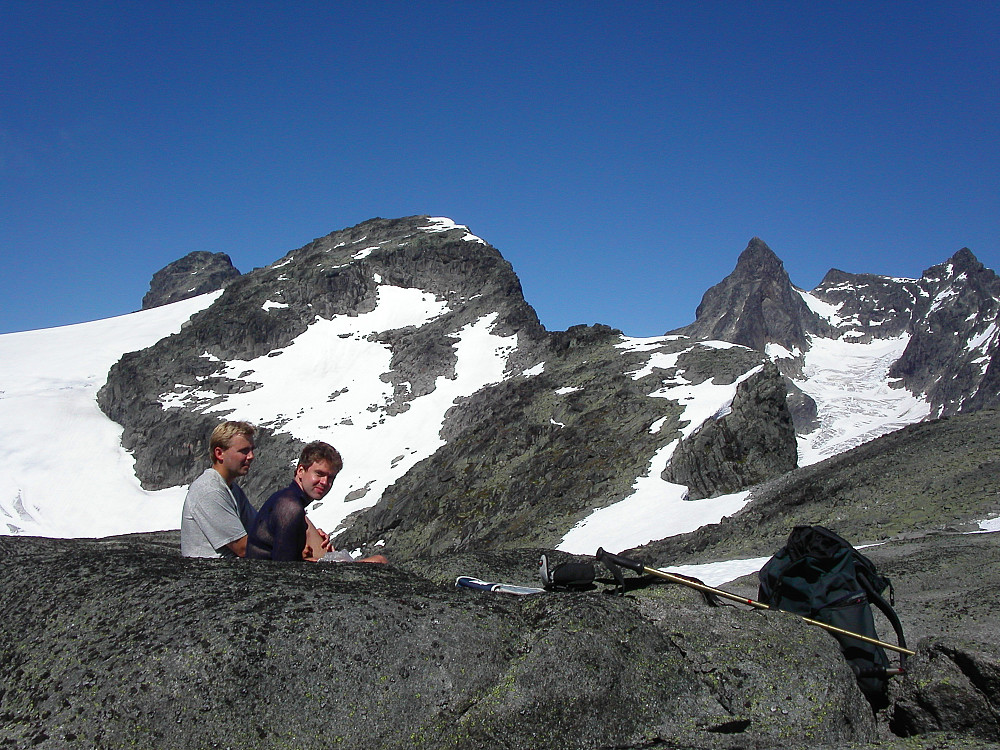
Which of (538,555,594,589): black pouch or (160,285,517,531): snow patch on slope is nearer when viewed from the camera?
(538,555,594,589): black pouch

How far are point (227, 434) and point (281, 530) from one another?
1.13 m

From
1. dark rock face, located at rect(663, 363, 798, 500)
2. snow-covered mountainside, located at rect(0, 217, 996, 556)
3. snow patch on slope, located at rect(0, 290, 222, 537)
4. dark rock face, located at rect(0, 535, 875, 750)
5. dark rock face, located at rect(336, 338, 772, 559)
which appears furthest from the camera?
snow patch on slope, located at rect(0, 290, 222, 537)

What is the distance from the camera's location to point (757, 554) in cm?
2275

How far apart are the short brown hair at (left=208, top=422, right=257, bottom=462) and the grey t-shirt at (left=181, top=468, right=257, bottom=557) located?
271 millimetres

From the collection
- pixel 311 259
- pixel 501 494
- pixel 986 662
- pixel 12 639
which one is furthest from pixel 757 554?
pixel 311 259

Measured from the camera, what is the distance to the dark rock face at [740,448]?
132ft

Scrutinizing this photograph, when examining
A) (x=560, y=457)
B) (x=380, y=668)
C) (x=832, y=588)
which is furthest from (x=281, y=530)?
(x=560, y=457)

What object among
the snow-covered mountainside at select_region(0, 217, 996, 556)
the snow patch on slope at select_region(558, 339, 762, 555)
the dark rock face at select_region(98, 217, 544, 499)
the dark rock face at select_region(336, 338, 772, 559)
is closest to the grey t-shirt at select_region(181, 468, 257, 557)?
the snow patch on slope at select_region(558, 339, 762, 555)

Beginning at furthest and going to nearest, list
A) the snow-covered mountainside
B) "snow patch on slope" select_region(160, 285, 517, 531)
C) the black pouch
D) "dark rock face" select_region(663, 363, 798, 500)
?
"snow patch on slope" select_region(160, 285, 517, 531) < the snow-covered mountainside < "dark rock face" select_region(663, 363, 798, 500) < the black pouch

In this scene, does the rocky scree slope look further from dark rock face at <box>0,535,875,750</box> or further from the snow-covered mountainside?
the snow-covered mountainside

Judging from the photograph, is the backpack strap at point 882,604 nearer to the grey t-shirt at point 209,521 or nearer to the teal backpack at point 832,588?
the teal backpack at point 832,588

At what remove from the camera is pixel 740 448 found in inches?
1654

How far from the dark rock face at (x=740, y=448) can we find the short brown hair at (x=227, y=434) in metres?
35.4

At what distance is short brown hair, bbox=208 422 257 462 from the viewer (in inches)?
275
